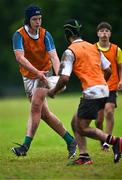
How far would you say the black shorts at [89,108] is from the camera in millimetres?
11641

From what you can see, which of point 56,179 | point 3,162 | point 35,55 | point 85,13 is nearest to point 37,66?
point 35,55

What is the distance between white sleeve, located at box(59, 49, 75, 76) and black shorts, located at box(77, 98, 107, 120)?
1.70 feet

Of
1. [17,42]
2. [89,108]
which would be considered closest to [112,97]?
[17,42]

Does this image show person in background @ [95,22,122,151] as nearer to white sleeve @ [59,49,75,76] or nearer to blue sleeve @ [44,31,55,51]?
blue sleeve @ [44,31,55,51]

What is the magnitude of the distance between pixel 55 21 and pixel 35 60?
215ft

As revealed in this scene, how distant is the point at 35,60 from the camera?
1341 cm

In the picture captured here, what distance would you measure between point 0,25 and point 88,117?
78.4 meters

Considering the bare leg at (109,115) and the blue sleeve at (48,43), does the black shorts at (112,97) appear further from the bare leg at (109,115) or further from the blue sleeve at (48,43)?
the blue sleeve at (48,43)

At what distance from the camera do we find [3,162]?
1258cm

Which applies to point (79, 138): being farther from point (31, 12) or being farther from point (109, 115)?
point (109, 115)

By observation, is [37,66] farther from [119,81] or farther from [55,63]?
[119,81]

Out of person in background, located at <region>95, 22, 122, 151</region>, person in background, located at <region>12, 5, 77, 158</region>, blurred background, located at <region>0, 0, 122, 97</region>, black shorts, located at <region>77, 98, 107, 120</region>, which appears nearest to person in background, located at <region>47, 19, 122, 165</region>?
black shorts, located at <region>77, 98, 107, 120</region>

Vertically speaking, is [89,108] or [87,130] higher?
[89,108]

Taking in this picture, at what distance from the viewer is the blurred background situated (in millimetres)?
71688
